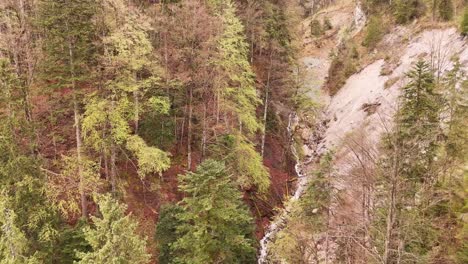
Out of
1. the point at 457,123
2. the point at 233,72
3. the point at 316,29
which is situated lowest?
the point at 457,123

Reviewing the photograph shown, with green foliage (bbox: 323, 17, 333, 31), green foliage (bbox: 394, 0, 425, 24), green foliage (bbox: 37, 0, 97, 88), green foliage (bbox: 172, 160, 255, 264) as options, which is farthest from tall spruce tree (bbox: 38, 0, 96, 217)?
green foliage (bbox: 323, 17, 333, 31)

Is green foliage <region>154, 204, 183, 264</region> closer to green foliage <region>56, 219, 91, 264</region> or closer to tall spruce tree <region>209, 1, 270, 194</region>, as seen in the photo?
green foliage <region>56, 219, 91, 264</region>

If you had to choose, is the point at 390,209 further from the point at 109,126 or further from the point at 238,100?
the point at 238,100

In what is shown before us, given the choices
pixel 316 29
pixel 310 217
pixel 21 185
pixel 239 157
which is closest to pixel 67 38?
pixel 21 185

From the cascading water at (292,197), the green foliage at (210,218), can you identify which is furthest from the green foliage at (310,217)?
the green foliage at (210,218)

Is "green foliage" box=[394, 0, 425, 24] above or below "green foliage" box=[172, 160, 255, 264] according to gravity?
above

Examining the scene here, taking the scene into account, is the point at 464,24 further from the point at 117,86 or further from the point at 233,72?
the point at 117,86

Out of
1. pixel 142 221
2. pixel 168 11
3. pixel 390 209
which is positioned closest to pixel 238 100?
pixel 168 11
